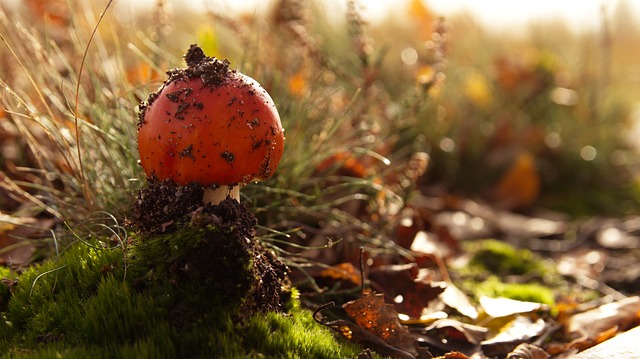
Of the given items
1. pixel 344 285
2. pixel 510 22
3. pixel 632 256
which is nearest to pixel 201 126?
pixel 344 285

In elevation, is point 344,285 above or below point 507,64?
below

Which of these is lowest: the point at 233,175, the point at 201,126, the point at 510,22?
the point at 233,175

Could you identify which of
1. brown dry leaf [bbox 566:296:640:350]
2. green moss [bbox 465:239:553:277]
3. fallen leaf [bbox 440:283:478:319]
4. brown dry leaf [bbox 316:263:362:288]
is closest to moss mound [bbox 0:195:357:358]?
brown dry leaf [bbox 316:263:362:288]

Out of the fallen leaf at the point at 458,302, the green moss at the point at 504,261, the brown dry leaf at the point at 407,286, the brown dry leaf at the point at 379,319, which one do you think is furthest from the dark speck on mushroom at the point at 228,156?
the green moss at the point at 504,261

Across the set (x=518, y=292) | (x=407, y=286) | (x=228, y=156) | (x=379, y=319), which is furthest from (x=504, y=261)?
(x=228, y=156)

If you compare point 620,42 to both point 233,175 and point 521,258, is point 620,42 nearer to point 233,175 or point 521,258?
point 521,258

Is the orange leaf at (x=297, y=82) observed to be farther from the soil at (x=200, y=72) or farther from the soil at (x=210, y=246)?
the soil at (x=210, y=246)
